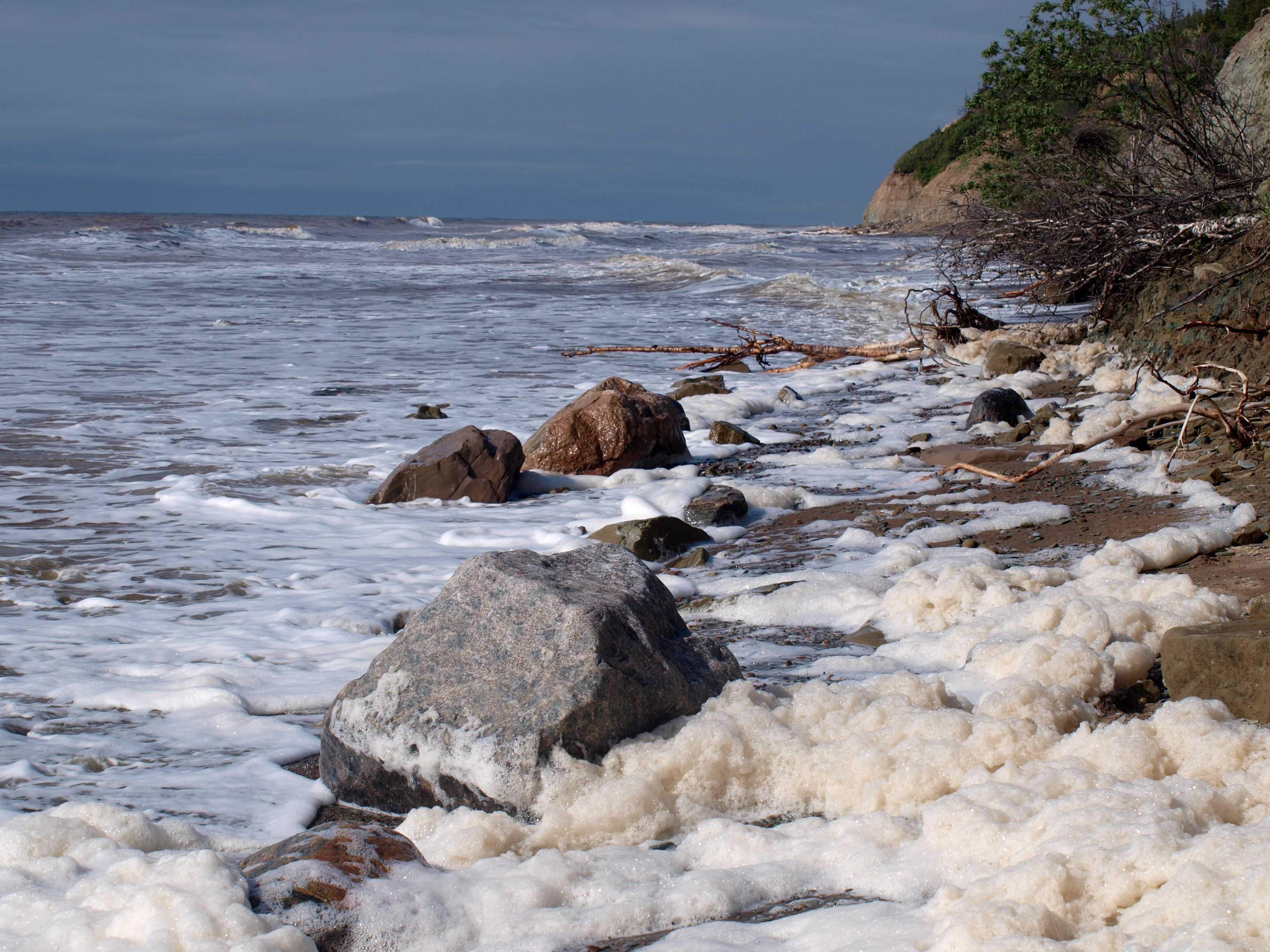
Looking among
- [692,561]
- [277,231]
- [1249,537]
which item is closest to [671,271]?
[692,561]

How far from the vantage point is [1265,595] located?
11.2 feet

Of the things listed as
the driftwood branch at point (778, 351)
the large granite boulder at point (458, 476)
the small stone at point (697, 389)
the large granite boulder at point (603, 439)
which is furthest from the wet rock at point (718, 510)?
the driftwood branch at point (778, 351)

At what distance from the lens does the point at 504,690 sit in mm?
2984

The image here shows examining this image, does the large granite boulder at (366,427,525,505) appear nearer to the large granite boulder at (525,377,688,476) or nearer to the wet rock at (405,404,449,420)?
the large granite boulder at (525,377,688,476)

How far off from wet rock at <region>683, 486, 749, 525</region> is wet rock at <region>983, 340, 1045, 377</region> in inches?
193

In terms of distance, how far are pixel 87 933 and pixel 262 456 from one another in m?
6.14

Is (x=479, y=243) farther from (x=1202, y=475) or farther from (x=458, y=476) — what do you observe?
(x=1202, y=475)

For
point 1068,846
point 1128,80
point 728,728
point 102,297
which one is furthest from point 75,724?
point 102,297

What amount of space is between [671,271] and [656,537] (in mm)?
24204

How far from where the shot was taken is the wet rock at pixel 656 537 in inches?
218

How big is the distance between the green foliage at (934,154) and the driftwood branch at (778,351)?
41683 mm

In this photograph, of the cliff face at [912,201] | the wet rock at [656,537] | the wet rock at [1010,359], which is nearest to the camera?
the wet rock at [656,537]

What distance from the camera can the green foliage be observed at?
54.8m

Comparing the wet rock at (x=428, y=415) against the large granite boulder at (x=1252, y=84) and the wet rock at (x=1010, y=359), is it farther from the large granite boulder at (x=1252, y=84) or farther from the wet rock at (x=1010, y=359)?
the large granite boulder at (x=1252, y=84)
